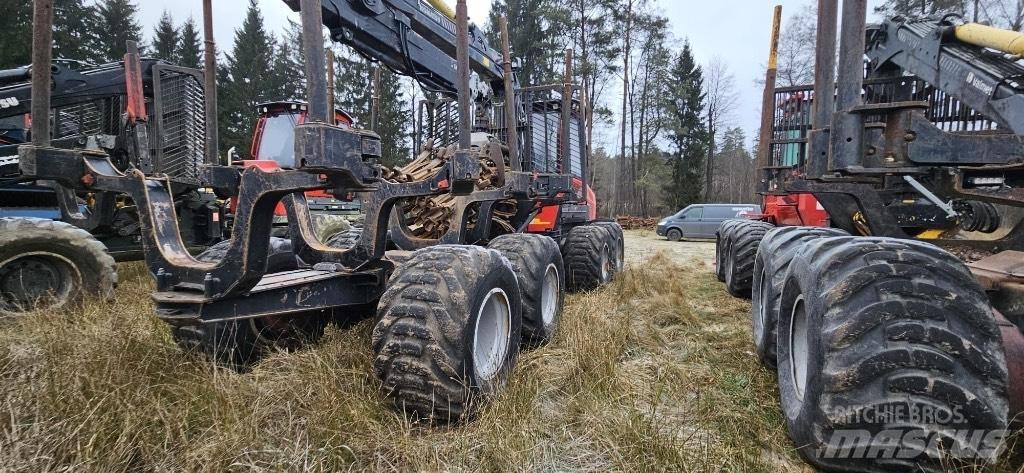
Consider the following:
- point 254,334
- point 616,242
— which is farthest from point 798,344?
point 616,242

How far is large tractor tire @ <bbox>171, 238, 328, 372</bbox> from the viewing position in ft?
9.23

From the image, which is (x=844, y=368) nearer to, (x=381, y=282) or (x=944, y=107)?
(x=381, y=282)

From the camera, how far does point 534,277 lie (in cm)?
362

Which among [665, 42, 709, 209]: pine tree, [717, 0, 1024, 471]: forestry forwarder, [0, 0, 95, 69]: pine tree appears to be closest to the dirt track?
[717, 0, 1024, 471]: forestry forwarder

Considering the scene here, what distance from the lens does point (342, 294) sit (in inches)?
114

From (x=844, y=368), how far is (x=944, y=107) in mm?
4362

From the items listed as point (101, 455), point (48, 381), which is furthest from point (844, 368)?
point (48, 381)

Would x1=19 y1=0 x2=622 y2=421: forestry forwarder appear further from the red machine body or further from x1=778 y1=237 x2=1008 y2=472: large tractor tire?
the red machine body

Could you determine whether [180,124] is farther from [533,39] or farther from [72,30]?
[72,30]

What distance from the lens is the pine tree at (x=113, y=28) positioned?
1272 inches

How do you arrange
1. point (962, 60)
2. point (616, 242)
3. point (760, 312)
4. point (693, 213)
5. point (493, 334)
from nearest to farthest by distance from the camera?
point (493, 334) < point (760, 312) < point (962, 60) < point (616, 242) < point (693, 213)

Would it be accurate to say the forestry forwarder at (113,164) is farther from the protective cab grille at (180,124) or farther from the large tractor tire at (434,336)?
the large tractor tire at (434,336)

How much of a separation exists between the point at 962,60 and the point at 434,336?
5.00 meters

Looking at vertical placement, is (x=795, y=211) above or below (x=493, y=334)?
above
